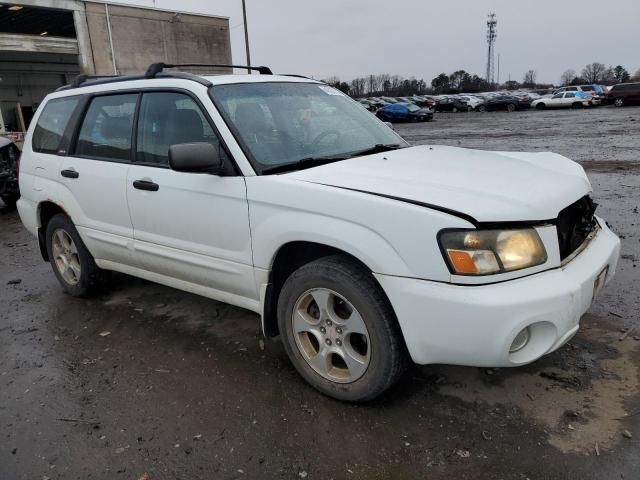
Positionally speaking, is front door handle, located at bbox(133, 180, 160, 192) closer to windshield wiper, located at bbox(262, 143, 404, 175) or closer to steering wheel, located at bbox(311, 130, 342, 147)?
windshield wiper, located at bbox(262, 143, 404, 175)

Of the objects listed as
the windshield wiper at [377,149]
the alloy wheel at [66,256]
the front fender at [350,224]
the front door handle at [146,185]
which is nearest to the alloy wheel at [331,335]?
the front fender at [350,224]

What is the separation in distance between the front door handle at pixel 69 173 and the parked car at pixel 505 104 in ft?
139

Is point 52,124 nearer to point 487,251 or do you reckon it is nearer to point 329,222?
point 329,222

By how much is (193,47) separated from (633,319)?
41795 mm

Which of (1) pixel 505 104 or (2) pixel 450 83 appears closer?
(1) pixel 505 104

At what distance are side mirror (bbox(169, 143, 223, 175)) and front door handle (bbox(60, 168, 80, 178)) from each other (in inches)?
64.5

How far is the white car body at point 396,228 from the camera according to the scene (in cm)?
236

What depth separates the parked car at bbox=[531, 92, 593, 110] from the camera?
129 ft

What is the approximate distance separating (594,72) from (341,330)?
105m

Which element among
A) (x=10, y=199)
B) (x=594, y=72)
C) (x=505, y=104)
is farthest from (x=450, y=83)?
(x=10, y=199)

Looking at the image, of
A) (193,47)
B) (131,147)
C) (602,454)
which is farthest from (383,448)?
(193,47)

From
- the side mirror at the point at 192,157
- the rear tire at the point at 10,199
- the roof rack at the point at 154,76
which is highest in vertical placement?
the roof rack at the point at 154,76

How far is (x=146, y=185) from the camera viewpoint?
3.55 metres

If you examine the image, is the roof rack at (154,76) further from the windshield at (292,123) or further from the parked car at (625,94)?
the parked car at (625,94)
